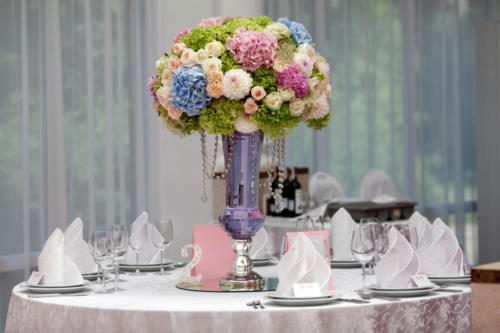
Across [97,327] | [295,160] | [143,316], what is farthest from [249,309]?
[295,160]

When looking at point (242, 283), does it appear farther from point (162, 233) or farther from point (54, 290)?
point (54, 290)

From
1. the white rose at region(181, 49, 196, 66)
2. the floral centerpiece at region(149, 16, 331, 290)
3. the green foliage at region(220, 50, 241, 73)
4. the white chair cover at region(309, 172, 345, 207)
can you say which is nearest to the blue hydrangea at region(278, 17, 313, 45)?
the floral centerpiece at region(149, 16, 331, 290)

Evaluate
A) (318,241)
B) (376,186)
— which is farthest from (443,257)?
(376,186)

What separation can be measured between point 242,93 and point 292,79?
160mm

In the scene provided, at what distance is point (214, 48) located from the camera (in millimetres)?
2422

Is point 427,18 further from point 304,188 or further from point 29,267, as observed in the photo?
point 29,267

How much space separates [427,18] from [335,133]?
1.87 m

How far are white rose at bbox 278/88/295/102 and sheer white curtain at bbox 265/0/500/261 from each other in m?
4.08

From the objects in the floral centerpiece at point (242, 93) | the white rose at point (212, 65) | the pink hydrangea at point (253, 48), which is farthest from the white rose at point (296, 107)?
the white rose at point (212, 65)

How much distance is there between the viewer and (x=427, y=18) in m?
8.06

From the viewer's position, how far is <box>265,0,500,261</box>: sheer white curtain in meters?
6.99

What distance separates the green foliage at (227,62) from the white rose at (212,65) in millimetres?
22

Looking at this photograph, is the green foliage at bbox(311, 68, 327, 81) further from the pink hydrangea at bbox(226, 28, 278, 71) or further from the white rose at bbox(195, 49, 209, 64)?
the white rose at bbox(195, 49, 209, 64)

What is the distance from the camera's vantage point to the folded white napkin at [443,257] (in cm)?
247
